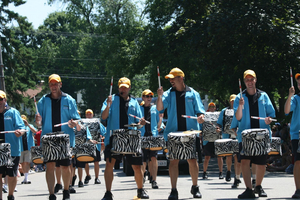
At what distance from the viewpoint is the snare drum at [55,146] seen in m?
9.30

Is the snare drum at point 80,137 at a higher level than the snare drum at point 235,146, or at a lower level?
higher

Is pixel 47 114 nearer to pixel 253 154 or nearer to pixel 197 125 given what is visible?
pixel 197 125

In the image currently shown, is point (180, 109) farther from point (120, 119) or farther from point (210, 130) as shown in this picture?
point (210, 130)

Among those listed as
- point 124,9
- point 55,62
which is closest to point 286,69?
point 124,9

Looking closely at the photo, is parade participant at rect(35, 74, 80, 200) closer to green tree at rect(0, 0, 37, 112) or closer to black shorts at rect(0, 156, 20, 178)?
black shorts at rect(0, 156, 20, 178)

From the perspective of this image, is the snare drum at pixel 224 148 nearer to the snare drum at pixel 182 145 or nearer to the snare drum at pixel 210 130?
the snare drum at pixel 210 130

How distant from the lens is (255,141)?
9.34 metres

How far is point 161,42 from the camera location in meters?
30.2

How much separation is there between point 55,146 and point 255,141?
Result: 3460 millimetres

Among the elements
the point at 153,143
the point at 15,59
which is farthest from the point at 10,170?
the point at 15,59

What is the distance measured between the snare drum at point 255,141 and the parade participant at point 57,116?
3.03 meters

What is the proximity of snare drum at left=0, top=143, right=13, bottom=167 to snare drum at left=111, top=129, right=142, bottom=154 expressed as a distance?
1867mm

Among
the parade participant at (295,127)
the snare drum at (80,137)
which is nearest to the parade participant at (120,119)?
the parade participant at (295,127)

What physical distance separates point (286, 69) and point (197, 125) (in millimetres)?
13165
